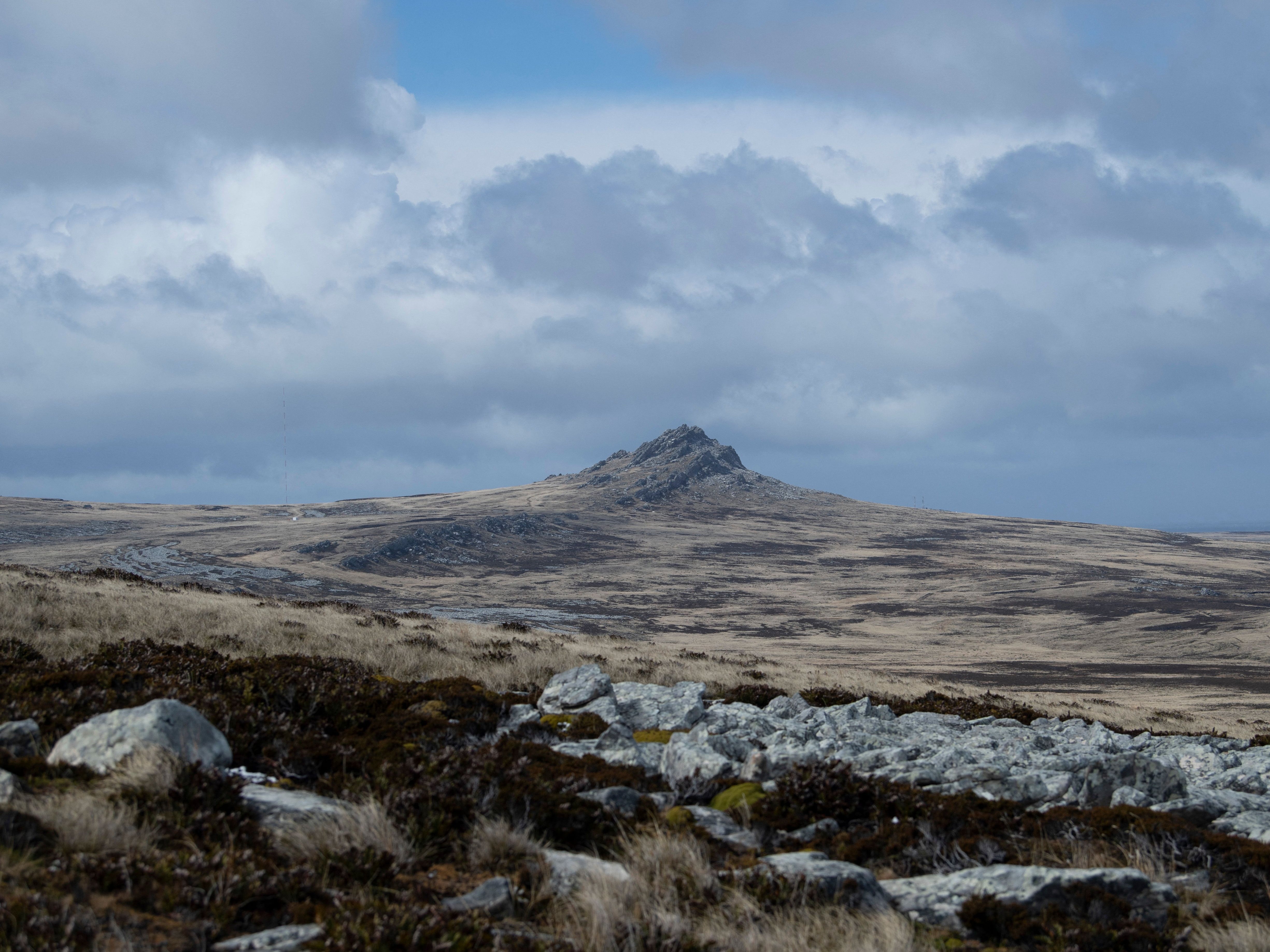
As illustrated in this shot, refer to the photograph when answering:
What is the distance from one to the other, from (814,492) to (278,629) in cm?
18006

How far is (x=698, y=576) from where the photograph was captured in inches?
4026

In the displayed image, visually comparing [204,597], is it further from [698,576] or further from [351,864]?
[698,576]

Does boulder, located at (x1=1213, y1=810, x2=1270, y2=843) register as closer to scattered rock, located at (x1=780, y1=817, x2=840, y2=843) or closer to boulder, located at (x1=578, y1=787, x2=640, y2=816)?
scattered rock, located at (x1=780, y1=817, x2=840, y2=843)

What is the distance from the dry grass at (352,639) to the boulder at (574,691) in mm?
2332

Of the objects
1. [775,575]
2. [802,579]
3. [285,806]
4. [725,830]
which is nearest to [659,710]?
[725,830]

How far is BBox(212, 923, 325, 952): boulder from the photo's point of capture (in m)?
4.07

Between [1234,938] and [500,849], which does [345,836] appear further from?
[1234,938]

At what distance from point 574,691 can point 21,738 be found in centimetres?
745

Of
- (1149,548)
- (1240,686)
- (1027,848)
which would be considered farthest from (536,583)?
(1149,548)

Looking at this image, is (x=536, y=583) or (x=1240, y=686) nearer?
(x=1240, y=686)

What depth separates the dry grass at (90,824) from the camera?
4.77 metres

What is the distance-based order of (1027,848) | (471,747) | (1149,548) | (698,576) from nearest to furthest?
(1027,848)
(471,747)
(698,576)
(1149,548)

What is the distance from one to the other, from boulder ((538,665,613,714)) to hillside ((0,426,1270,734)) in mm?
22997

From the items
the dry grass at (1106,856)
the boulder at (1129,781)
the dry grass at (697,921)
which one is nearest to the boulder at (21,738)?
the dry grass at (697,921)
